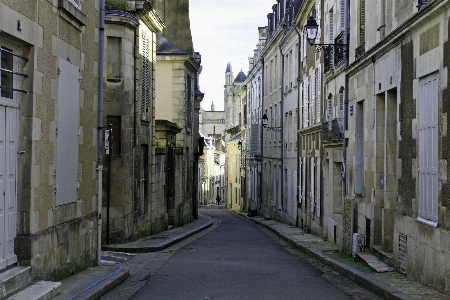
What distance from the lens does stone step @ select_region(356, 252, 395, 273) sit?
11918 millimetres

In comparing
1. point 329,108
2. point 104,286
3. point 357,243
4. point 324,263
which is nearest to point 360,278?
point 357,243

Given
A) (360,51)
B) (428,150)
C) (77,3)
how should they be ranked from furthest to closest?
(360,51)
(77,3)
(428,150)

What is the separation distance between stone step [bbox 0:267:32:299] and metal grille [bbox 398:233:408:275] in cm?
580

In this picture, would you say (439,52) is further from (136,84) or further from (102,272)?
(136,84)

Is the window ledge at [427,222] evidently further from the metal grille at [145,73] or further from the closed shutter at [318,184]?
the closed shutter at [318,184]

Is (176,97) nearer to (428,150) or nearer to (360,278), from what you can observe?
(360,278)

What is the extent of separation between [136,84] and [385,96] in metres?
7.81

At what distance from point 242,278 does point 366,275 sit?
6.69 ft

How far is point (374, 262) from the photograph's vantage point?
503 inches

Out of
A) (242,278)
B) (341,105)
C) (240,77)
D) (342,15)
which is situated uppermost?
(240,77)

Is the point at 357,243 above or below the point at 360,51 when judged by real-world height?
below

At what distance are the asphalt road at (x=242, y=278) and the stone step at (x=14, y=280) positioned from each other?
1.86 m

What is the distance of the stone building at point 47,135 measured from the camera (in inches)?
331

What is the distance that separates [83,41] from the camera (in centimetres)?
1146
